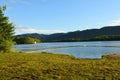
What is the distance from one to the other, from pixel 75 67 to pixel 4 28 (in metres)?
46.1

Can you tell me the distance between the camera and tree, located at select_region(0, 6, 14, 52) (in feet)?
224

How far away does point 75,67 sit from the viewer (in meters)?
29.6

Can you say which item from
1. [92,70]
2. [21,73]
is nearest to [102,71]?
[92,70]

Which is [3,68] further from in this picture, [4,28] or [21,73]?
[4,28]

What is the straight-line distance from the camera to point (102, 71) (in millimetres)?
27453

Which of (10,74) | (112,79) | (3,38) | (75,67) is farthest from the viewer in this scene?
(3,38)

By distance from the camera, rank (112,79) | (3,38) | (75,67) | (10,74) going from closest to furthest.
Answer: (112,79), (10,74), (75,67), (3,38)

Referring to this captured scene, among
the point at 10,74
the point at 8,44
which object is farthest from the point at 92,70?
the point at 8,44

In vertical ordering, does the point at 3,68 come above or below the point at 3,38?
below

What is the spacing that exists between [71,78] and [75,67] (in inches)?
192

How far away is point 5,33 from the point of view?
7200 cm

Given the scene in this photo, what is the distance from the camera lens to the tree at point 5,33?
68250 mm

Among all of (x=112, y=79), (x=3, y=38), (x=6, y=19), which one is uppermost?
(x=6, y=19)

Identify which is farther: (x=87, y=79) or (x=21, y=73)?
(x=21, y=73)
